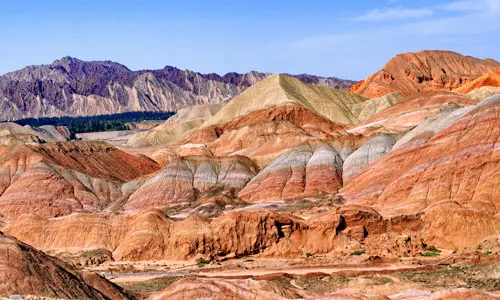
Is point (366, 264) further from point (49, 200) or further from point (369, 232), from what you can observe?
point (49, 200)

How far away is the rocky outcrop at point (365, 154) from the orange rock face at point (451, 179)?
10.3 meters

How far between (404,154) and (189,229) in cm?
3088

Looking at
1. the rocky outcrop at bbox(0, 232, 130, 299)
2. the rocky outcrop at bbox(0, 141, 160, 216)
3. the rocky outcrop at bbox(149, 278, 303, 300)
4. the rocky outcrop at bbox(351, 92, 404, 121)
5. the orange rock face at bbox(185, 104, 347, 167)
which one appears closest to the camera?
the rocky outcrop at bbox(0, 232, 130, 299)

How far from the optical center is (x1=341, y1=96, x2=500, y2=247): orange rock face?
70.7 m

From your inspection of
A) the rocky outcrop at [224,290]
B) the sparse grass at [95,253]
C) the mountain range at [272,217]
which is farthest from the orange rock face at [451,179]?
the rocky outcrop at [224,290]

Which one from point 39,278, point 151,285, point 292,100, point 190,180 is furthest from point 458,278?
point 292,100

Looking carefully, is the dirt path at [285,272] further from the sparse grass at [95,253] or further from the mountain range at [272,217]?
the sparse grass at [95,253]

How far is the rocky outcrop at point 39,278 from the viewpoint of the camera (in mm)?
38500

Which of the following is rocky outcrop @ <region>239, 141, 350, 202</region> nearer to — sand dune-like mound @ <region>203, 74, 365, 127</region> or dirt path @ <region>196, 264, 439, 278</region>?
dirt path @ <region>196, 264, 439, 278</region>

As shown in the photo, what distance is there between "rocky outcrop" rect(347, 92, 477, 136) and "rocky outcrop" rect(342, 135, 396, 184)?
21813mm

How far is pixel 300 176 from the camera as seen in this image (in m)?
111

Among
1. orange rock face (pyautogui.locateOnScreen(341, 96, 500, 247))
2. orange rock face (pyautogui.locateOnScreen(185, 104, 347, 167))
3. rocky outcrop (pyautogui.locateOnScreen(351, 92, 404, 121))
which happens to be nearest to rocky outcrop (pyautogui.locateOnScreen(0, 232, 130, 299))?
orange rock face (pyautogui.locateOnScreen(341, 96, 500, 247))

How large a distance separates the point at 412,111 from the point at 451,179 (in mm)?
71743

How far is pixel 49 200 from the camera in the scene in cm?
11362
